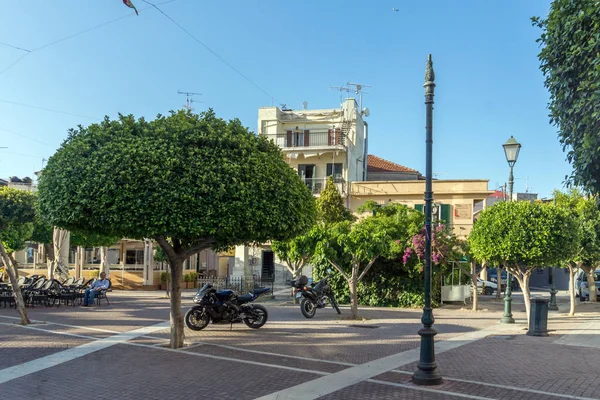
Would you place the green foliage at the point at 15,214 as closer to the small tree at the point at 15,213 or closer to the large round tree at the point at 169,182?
the small tree at the point at 15,213

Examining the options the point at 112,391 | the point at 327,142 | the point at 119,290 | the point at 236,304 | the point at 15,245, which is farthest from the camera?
the point at 327,142

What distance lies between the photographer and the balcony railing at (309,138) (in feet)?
128

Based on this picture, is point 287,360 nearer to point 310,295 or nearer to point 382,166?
point 310,295

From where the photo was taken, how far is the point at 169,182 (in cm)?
959

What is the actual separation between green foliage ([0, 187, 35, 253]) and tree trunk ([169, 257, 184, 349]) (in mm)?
Result: 12565

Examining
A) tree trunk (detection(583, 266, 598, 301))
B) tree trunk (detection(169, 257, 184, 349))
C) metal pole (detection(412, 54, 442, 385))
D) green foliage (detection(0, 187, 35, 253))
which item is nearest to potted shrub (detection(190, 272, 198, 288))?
green foliage (detection(0, 187, 35, 253))

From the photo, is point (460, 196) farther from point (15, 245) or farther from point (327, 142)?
point (15, 245)

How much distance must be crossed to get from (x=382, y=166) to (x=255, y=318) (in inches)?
1285

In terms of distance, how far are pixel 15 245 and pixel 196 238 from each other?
52.1 feet

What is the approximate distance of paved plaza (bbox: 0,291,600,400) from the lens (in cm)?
803

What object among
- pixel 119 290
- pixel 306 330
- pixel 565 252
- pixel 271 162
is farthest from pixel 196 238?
pixel 119 290

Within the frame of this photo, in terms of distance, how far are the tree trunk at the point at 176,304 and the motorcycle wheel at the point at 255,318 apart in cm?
329

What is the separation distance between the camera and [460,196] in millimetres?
34688

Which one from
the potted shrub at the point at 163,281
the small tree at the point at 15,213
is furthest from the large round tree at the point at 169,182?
the potted shrub at the point at 163,281
